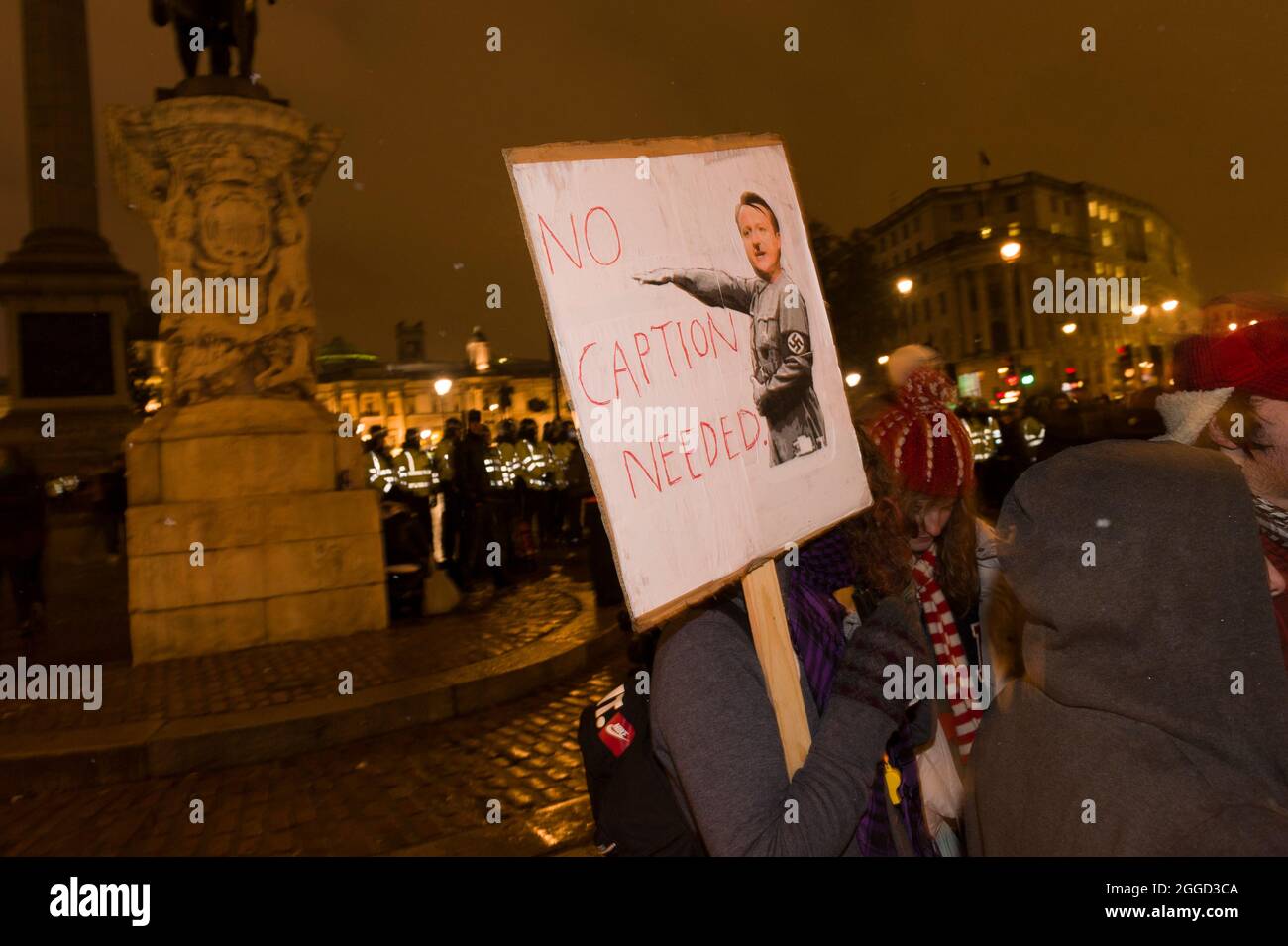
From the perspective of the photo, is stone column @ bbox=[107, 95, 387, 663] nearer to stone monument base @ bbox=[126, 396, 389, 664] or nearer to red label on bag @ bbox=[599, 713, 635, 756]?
stone monument base @ bbox=[126, 396, 389, 664]

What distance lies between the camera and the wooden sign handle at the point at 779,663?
5.28 feet

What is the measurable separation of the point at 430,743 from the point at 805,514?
4.17 meters

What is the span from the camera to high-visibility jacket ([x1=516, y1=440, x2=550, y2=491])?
1391 cm

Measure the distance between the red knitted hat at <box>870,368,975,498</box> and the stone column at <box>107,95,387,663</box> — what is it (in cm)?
575

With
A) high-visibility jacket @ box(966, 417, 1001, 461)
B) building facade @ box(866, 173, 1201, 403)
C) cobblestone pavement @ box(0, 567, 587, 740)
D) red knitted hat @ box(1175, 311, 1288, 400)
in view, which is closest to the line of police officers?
cobblestone pavement @ box(0, 567, 587, 740)

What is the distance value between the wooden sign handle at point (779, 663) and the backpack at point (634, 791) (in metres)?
0.06

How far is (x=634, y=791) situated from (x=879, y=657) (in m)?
0.49

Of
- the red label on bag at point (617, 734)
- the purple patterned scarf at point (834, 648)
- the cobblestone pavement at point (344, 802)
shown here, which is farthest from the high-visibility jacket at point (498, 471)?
the red label on bag at point (617, 734)

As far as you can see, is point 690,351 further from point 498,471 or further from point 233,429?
point 498,471

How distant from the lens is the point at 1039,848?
4.84 feet

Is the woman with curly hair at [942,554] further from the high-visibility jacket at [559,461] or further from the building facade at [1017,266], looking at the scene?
the building facade at [1017,266]
